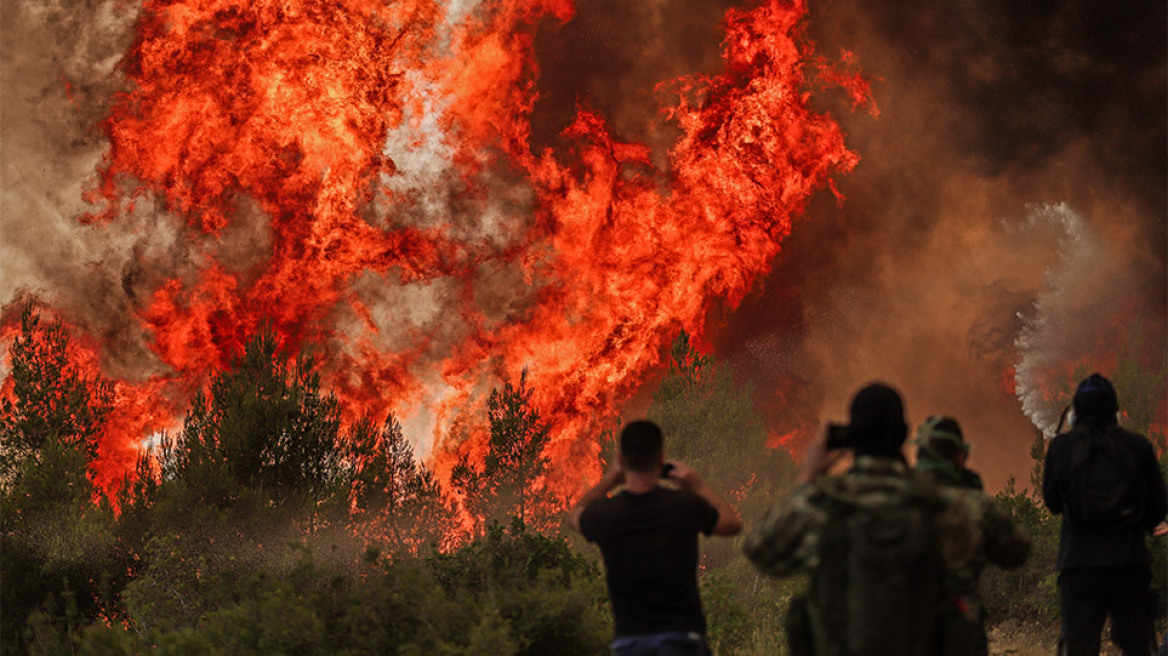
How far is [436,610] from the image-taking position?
364 inches

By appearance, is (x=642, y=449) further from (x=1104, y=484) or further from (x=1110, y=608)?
(x=1110, y=608)

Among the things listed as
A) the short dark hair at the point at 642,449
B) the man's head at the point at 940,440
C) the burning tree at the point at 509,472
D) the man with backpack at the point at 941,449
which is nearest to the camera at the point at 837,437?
the man with backpack at the point at 941,449

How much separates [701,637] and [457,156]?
1374 inches

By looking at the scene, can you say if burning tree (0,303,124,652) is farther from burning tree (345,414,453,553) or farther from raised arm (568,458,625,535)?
raised arm (568,458,625,535)

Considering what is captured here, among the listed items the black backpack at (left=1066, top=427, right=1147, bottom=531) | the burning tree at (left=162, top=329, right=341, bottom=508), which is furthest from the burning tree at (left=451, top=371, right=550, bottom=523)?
the black backpack at (left=1066, top=427, right=1147, bottom=531)

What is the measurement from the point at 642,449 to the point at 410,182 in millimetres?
34514

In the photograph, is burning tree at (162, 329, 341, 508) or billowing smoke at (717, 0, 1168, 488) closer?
burning tree at (162, 329, 341, 508)


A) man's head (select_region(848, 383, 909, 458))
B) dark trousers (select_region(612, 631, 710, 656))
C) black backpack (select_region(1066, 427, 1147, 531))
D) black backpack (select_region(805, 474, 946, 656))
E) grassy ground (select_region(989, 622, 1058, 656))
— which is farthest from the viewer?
grassy ground (select_region(989, 622, 1058, 656))

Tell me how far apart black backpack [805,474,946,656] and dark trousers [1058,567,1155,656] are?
3643 millimetres

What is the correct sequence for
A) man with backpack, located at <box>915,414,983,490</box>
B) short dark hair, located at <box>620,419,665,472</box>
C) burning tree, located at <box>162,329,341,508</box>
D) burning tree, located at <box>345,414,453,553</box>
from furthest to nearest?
burning tree, located at <box>345,414,453,553</box> < burning tree, located at <box>162,329,341,508</box> < short dark hair, located at <box>620,419,665,472</box> < man with backpack, located at <box>915,414,983,490</box>

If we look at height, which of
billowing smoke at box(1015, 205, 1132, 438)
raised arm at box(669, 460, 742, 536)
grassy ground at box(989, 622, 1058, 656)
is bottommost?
grassy ground at box(989, 622, 1058, 656)

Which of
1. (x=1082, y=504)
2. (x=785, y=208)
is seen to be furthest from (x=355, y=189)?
(x=1082, y=504)

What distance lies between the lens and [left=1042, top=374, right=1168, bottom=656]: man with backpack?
678 centimetres

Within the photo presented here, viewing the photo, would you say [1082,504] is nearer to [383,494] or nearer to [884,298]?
[383,494]
